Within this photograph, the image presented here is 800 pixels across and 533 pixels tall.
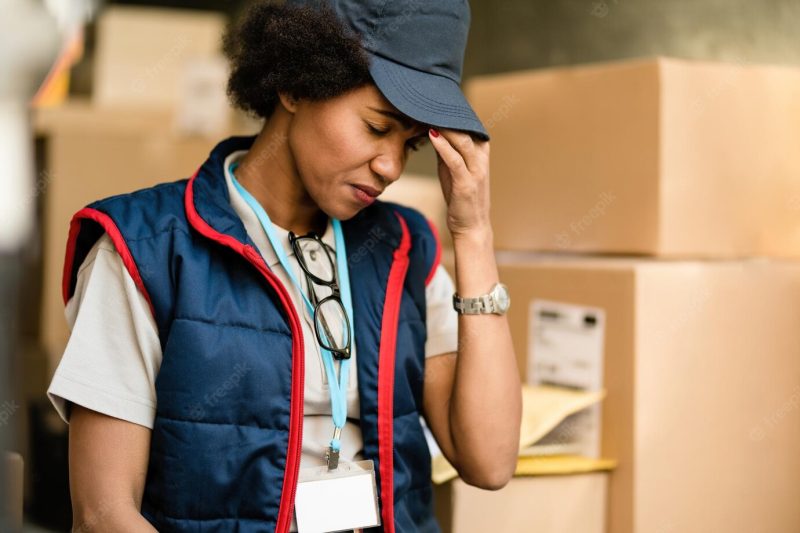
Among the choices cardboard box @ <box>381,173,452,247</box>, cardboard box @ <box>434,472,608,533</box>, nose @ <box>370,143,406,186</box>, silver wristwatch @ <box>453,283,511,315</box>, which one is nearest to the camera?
nose @ <box>370,143,406,186</box>

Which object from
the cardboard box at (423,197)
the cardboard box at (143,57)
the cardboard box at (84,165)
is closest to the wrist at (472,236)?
the cardboard box at (423,197)

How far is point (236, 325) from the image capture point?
1085mm

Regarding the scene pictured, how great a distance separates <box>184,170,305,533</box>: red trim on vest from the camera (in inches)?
42.4

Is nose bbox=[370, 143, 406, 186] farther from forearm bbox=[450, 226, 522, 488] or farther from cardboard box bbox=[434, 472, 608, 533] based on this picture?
cardboard box bbox=[434, 472, 608, 533]

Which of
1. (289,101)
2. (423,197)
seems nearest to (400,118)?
(289,101)

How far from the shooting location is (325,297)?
46.5 inches

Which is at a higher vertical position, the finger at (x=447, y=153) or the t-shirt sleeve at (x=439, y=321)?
the finger at (x=447, y=153)

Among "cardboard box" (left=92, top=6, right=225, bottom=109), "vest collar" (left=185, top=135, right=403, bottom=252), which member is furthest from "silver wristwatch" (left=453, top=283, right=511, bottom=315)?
"cardboard box" (left=92, top=6, right=225, bottom=109)

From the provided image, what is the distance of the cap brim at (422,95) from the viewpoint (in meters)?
1.07

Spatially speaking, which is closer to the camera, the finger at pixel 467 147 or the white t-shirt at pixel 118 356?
the white t-shirt at pixel 118 356

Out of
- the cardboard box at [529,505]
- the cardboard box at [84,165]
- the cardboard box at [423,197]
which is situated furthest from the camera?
the cardboard box at [84,165]

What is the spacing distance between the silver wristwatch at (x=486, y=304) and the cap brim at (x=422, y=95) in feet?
0.75

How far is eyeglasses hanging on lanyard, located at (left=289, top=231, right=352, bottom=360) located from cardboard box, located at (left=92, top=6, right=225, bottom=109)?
1589mm

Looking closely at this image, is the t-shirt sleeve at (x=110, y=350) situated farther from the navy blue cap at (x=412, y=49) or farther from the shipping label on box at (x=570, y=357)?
the shipping label on box at (x=570, y=357)
